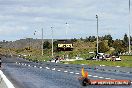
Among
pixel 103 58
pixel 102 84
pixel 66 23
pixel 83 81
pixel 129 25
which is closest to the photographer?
pixel 83 81

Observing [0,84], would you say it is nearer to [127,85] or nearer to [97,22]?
[127,85]

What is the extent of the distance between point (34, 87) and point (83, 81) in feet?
16.6

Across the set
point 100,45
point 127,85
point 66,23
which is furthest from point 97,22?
point 127,85

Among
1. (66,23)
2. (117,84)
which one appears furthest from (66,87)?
(66,23)

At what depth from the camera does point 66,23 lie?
15912cm

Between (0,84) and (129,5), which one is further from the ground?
(129,5)

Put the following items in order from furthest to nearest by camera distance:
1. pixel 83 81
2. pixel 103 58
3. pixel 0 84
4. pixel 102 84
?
pixel 103 58 → pixel 102 84 → pixel 0 84 → pixel 83 81

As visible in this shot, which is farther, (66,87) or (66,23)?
(66,23)

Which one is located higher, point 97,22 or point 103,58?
point 97,22

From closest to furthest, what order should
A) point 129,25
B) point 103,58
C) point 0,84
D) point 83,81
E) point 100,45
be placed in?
1. point 83,81
2. point 0,84
3. point 103,58
4. point 129,25
5. point 100,45

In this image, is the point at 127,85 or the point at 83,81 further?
the point at 127,85

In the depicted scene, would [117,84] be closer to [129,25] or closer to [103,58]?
[103,58]

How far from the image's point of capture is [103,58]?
10162cm

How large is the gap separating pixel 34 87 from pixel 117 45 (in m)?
152
